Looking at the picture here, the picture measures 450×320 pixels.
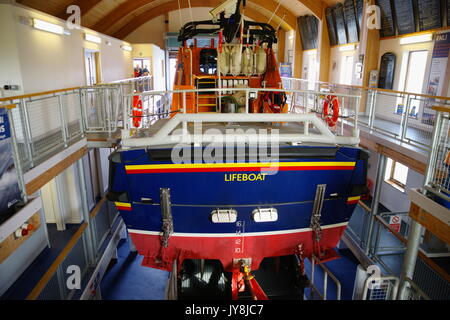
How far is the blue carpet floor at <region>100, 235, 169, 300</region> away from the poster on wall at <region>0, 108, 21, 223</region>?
3.94m

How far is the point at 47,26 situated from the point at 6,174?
15.5 ft

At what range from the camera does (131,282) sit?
23.4ft

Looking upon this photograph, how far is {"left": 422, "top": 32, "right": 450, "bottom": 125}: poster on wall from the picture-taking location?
21.7 feet

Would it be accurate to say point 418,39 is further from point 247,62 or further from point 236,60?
point 236,60

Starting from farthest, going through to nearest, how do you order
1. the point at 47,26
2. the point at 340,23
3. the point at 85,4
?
1. the point at 340,23
2. the point at 85,4
3. the point at 47,26

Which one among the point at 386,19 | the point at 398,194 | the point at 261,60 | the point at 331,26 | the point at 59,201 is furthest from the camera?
the point at 331,26

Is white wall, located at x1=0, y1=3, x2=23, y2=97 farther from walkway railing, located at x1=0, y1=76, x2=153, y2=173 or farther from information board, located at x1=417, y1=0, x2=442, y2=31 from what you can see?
information board, located at x1=417, y1=0, x2=442, y2=31

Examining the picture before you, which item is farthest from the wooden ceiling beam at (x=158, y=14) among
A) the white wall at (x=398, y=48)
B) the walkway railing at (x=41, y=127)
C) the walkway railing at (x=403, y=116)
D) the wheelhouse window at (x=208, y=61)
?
the wheelhouse window at (x=208, y=61)

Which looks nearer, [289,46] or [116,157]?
[116,157]

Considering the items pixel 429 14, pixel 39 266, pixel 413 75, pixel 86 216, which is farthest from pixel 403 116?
pixel 39 266

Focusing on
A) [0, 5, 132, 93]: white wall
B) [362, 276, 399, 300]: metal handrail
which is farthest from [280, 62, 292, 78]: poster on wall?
[362, 276, 399, 300]: metal handrail

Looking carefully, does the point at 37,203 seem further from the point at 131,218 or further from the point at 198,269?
the point at 198,269

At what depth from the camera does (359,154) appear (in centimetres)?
390

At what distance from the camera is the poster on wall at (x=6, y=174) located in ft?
10.2
